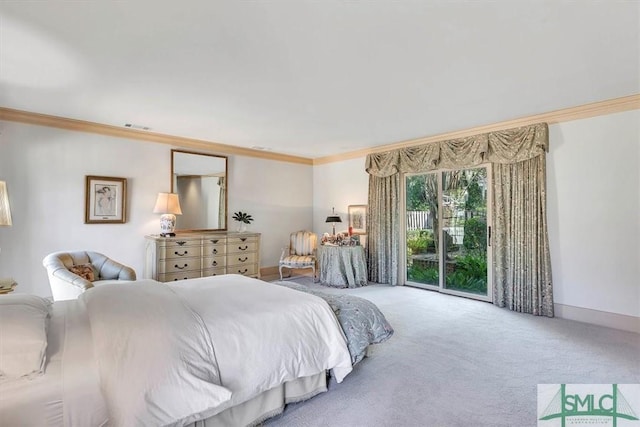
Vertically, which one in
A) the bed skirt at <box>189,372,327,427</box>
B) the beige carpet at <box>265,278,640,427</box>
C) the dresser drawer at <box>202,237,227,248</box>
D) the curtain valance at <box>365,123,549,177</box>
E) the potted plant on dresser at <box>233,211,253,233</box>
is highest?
the curtain valance at <box>365,123,549,177</box>

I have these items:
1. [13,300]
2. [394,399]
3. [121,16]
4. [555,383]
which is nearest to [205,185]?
[121,16]

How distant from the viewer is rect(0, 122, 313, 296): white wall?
3.97 meters

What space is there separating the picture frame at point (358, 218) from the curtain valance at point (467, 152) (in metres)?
0.77

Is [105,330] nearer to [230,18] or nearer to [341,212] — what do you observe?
[230,18]

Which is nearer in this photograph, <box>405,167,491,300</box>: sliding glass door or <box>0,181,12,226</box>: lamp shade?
<box>0,181,12,226</box>: lamp shade

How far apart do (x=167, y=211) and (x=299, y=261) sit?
2.39 metres

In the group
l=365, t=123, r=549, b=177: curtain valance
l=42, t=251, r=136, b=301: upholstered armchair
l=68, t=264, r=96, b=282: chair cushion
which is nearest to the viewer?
l=42, t=251, r=136, b=301: upholstered armchair

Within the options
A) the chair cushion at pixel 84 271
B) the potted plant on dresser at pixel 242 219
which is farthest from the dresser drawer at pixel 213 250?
the chair cushion at pixel 84 271

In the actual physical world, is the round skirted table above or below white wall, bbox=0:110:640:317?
below

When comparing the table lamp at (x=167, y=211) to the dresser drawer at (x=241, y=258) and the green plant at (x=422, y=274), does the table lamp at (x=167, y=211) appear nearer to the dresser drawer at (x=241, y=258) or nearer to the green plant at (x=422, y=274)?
the dresser drawer at (x=241, y=258)

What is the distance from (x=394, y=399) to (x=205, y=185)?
4583 millimetres

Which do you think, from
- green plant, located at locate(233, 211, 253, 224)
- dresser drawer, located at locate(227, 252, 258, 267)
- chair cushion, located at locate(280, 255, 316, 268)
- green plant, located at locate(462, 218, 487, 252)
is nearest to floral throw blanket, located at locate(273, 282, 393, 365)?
green plant, located at locate(462, 218, 487, 252)

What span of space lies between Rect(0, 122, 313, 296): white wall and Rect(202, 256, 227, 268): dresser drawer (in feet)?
3.09

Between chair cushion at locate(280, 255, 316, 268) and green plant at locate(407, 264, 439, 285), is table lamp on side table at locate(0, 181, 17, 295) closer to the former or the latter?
chair cushion at locate(280, 255, 316, 268)
